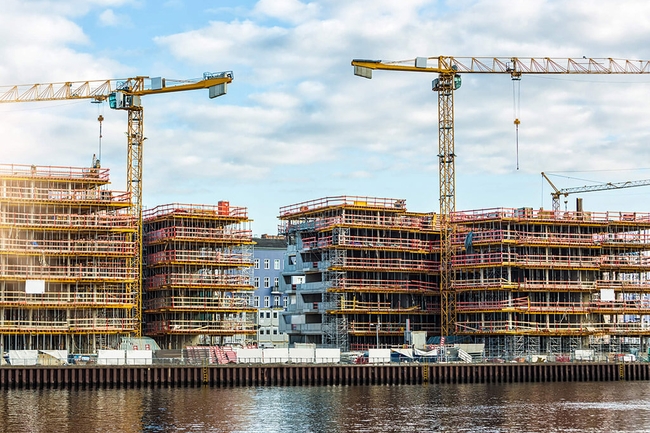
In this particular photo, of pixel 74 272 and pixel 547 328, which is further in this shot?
pixel 547 328

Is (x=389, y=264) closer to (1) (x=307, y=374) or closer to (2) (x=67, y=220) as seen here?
(1) (x=307, y=374)

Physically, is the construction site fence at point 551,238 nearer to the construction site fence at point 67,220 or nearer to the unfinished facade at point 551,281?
the unfinished facade at point 551,281

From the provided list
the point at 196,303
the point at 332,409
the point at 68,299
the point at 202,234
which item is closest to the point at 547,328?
the point at 196,303

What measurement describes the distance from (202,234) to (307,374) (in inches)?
1287

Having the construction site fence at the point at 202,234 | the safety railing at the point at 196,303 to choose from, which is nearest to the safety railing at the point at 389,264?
the construction site fence at the point at 202,234

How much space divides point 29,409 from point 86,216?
1764 inches

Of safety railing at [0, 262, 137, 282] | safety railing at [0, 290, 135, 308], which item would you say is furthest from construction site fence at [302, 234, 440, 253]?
safety railing at [0, 290, 135, 308]

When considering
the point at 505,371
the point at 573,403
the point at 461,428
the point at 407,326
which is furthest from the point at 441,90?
the point at 461,428

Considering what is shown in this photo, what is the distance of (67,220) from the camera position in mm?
133125

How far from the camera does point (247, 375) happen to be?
4764 inches

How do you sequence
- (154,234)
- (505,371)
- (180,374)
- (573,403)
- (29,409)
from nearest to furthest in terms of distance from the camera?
1. (29,409)
2. (573,403)
3. (180,374)
4. (505,371)
5. (154,234)

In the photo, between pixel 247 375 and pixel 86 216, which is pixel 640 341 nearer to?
pixel 247 375

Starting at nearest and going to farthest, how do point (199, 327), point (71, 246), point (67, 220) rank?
1. point (71, 246)
2. point (67, 220)
3. point (199, 327)

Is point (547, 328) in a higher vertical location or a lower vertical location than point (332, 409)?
higher
